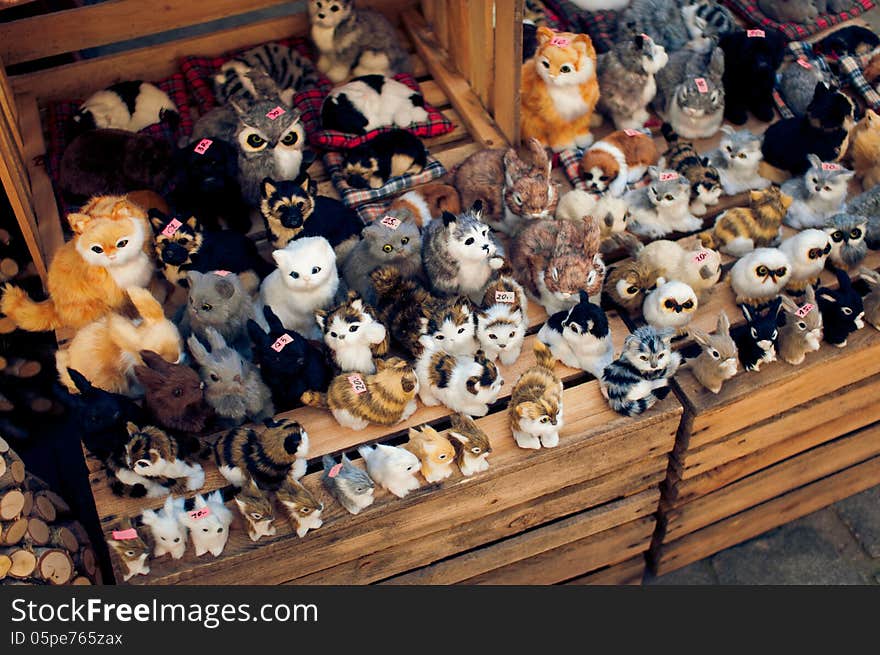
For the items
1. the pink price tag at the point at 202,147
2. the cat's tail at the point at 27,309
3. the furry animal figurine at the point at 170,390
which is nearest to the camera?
the furry animal figurine at the point at 170,390

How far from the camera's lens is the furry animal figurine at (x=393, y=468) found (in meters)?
2.31

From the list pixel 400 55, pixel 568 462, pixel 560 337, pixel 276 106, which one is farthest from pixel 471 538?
pixel 400 55

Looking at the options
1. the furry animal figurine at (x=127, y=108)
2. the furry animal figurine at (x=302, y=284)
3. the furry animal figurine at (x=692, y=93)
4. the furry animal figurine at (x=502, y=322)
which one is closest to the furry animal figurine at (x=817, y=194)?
the furry animal figurine at (x=692, y=93)

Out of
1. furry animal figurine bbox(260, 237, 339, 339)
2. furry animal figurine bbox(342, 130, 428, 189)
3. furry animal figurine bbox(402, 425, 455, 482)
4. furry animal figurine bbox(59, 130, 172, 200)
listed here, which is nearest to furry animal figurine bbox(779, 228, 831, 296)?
furry animal figurine bbox(402, 425, 455, 482)

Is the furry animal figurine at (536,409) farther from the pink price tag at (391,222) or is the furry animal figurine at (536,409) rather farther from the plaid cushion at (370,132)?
the plaid cushion at (370,132)

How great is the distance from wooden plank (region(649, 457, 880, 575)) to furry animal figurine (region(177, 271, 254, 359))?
1.81 m

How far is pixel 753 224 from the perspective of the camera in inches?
115

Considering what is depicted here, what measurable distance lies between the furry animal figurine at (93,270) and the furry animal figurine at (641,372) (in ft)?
5.27

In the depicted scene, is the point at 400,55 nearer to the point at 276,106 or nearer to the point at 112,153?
the point at 276,106

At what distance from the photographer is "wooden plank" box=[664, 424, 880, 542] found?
2.96 m

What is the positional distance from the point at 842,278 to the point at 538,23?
2004 millimetres

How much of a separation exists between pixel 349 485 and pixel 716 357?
116cm

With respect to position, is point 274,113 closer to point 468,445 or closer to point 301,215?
point 301,215

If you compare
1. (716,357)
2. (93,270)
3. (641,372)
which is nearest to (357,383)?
(641,372)
